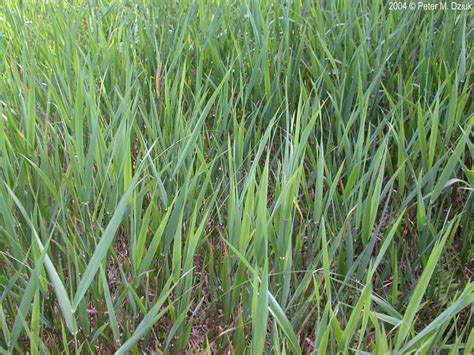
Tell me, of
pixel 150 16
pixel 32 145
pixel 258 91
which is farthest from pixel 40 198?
pixel 150 16

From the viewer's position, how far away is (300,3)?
1586 millimetres

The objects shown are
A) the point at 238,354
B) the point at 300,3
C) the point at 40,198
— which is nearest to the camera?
the point at 238,354

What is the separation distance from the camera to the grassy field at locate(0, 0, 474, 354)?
72 centimetres

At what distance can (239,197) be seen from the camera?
999 mm

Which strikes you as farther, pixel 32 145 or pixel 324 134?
pixel 324 134

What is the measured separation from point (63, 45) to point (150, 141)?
1.58 feet

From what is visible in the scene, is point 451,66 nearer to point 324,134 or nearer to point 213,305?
point 324,134

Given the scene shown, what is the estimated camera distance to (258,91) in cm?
Result: 124

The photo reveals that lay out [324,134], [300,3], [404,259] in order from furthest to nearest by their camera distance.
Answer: [300,3] → [324,134] → [404,259]

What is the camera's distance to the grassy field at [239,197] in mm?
720

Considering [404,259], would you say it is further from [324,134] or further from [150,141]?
[150,141]

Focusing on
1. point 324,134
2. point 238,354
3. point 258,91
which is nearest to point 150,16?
point 258,91

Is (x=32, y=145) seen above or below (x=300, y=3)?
below

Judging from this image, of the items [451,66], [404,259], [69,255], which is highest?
[451,66]
